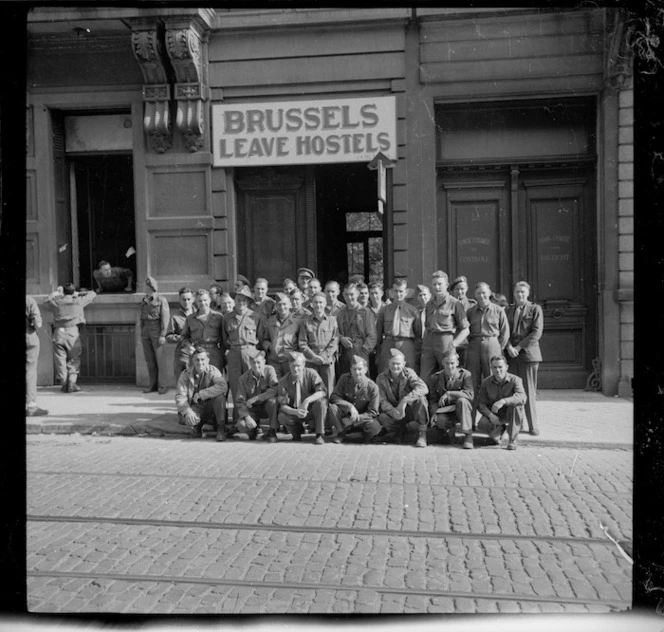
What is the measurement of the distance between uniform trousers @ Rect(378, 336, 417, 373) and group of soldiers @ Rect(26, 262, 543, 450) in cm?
1

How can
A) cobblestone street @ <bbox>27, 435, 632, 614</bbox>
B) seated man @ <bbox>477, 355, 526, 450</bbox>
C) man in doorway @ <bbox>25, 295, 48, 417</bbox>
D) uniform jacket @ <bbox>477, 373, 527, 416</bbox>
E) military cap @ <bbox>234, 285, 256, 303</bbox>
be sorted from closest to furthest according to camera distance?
cobblestone street @ <bbox>27, 435, 632, 614</bbox> → seated man @ <bbox>477, 355, 526, 450</bbox> → uniform jacket @ <bbox>477, 373, 527, 416</bbox> → man in doorway @ <bbox>25, 295, 48, 417</bbox> → military cap @ <bbox>234, 285, 256, 303</bbox>

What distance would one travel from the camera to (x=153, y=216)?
13391 millimetres

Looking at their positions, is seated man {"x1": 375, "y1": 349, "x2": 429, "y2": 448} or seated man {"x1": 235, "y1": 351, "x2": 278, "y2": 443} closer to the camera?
seated man {"x1": 375, "y1": 349, "x2": 429, "y2": 448}

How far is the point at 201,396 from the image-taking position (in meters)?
9.87

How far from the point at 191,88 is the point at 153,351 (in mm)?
4667

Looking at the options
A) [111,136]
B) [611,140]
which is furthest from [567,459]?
[111,136]

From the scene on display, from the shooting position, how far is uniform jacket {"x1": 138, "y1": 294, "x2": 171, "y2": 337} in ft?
42.6

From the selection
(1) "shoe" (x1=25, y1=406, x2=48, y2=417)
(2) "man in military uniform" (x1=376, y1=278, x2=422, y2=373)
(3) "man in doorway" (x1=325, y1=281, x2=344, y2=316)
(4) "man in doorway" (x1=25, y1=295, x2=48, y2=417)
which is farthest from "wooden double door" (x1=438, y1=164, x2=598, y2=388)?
(1) "shoe" (x1=25, y1=406, x2=48, y2=417)

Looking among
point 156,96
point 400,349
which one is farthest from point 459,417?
point 156,96

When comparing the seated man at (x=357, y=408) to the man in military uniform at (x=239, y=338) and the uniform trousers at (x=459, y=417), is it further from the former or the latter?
the man in military uniform at (x=239, y=338)

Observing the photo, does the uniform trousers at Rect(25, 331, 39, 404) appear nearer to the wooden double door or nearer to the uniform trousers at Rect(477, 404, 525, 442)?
the uniform trousers at Rect(477, 404, 525, 442)

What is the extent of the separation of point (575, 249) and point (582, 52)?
128 inches

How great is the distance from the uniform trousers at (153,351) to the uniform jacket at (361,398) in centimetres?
446

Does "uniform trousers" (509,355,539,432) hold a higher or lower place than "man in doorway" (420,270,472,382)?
lower
